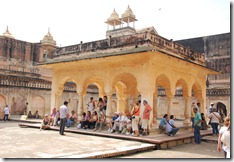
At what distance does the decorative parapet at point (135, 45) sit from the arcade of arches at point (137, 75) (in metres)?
0.60

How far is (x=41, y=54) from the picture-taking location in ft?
117

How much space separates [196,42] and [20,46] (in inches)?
861

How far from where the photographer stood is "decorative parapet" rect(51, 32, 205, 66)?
1176 cm

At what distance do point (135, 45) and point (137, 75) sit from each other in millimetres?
1353

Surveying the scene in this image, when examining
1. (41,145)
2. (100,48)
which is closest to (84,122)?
(100,48)

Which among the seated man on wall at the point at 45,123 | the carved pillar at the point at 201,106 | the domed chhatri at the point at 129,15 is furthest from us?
the domed chhatri at the point at 129,15

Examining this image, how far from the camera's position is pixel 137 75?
11.8 meters

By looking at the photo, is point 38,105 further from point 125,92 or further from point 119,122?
point 119,122

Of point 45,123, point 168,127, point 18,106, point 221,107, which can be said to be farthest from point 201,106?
point 18,106

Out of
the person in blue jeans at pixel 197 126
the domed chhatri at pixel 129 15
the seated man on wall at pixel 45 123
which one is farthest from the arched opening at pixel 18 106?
the domed chhatri at pixel 129 15

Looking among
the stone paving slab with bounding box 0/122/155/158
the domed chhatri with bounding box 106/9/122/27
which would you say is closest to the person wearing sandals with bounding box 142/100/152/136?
the stone paving slab with bounding box 0/122/155/158

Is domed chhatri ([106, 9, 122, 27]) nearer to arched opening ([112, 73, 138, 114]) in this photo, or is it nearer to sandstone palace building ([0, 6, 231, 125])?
sandstone palace building ([0, 6, 231, 125])

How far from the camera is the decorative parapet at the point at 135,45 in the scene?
11758mm

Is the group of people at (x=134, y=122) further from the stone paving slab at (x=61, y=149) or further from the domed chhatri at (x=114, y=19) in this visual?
the domed chhatri at (x=114, y=19)
